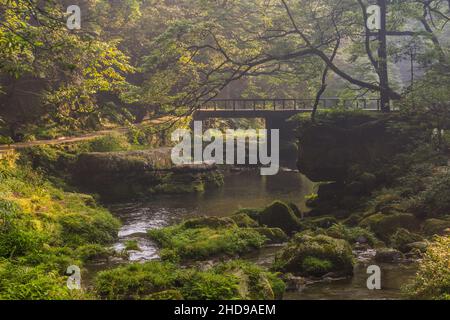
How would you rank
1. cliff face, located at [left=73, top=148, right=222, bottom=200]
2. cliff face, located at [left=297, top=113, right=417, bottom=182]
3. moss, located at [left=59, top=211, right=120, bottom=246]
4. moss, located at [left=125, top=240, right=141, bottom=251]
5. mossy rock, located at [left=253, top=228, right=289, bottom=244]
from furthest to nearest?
cliff face, located at [left=73, top=148, right=222, bottom=200] → cliff face, located at [left=297, top=113, right=417, bottom=182] → mossy rock, located at [left=253, top=228, right=289, bottom=244] → moss, located at [left=59, top=211, right=120, bottom=246] → moss, located at [left=125, top=240, right=141, bottom=251]

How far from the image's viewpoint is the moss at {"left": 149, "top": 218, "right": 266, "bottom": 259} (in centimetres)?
1730

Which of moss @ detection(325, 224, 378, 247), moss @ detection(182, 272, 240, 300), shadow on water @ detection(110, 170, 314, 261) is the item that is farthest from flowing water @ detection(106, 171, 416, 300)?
moss @ detection(182, 272, 240, 300)

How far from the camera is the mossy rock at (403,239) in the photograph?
1722cm

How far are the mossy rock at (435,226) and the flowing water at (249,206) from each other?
9.67 feet

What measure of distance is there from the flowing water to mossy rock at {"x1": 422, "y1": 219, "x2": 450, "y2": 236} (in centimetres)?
295

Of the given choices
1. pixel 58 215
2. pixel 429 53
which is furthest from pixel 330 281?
pixel 429 53

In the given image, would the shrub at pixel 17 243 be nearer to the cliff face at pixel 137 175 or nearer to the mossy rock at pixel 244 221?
the mossy rock at pixel 244 221

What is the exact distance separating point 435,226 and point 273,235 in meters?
5.66

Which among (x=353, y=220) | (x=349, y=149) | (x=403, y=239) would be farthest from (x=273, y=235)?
(x=349, y=149)

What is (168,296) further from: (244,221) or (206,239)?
(244,221)

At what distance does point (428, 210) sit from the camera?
20.4m

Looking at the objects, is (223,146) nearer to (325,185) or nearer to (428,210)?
(325,185)

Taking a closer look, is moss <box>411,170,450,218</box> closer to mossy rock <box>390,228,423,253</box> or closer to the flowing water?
mossy rock <box>390,228,423,253</box>

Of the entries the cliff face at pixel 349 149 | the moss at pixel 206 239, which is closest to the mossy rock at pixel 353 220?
→ the cliff face at pixel 349 149
